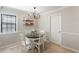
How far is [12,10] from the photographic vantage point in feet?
6.60

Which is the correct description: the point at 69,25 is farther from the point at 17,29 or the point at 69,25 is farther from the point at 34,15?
the point at 17,29

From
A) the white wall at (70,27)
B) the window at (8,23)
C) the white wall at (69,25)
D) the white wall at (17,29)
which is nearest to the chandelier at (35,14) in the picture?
the white wall at (69,25)

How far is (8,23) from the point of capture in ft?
6.68

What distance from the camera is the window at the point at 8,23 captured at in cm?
197

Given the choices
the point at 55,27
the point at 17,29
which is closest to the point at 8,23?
the point at 17,29

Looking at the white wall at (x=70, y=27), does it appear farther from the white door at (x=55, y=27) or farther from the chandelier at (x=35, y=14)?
the chandelier at (x=35, y=14)

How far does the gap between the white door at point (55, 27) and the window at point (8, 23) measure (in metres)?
0.91

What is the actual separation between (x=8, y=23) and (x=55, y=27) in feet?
3.74

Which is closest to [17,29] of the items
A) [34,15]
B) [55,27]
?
[34,15]

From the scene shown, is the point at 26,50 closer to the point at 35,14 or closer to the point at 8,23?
the point at 8,23

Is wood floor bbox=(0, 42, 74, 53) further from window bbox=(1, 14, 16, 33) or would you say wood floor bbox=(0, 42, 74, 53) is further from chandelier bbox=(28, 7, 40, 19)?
chandelier bbox=(28, 7, 40, 19)

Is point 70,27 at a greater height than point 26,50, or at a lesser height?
greater

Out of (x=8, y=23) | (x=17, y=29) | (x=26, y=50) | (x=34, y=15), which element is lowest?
(x=26, y=50)
